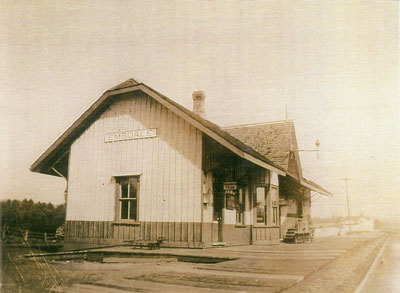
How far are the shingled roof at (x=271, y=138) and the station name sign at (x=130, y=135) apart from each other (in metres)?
5.45

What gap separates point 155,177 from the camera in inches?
420

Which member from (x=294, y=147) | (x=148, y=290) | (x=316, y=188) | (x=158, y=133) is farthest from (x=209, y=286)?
(x=316, y=188)

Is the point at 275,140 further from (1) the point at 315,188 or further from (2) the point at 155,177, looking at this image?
(2) the point at 155,177

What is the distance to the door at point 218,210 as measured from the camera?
10875mm

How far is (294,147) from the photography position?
15.9 m

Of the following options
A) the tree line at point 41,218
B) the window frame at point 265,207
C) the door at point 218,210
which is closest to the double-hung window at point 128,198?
the door at point 218,210

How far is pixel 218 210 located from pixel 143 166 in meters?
2.49

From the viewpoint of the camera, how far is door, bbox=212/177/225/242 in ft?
35.7

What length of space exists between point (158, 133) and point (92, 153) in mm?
2610

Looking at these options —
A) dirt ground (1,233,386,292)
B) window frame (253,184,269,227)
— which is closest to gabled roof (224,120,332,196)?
window frame (253,184,269,227)

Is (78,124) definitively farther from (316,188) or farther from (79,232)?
(316,188)

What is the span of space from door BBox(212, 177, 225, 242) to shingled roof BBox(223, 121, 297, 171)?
3.71 meters

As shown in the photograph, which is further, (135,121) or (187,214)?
(135,121)

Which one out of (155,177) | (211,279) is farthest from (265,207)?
(211,279)
